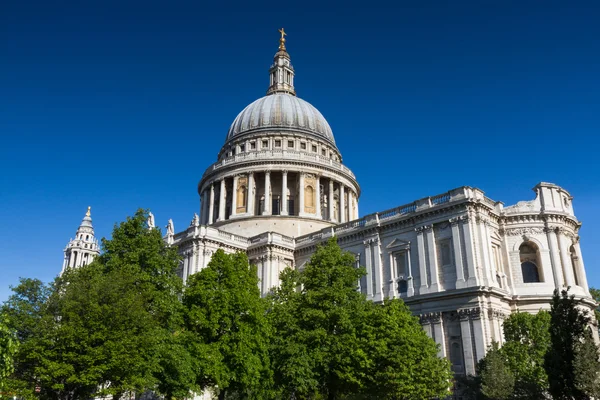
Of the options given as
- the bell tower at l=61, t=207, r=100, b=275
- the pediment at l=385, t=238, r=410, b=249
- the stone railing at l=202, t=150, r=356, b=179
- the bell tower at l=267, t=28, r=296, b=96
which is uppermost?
the bell tower at l=267, t=28, r=296, b=96

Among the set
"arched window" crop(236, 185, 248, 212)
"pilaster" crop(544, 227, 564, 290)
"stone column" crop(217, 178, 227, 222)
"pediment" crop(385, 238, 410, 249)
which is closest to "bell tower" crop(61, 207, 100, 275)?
"stone column" crop(217, 178, 227, 222)

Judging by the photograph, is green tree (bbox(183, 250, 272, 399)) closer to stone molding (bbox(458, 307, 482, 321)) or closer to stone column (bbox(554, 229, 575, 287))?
stone molding (bbox(458, 307, 482, 321))

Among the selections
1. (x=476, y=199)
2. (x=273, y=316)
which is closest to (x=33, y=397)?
(x=273, y=316)

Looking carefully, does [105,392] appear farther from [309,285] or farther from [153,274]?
[309,285]

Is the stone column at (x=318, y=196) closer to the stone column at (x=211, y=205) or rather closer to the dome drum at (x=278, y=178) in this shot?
the dome drum at (x=278, y=178)

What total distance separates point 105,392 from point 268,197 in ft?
133

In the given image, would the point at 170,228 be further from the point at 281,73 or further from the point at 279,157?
the point at 281,73

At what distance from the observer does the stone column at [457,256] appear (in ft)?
132

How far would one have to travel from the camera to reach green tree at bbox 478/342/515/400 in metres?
30.2

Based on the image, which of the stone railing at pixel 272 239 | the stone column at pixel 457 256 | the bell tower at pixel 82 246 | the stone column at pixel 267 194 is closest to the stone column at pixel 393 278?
the stone column at pixel 457 256

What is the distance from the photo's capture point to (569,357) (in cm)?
2286

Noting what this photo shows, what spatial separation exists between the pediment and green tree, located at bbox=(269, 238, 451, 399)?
12926 millimetres

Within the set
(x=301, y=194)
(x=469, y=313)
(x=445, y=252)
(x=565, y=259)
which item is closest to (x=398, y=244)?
(x=445, y=252)

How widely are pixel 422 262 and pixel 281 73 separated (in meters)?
52.7
